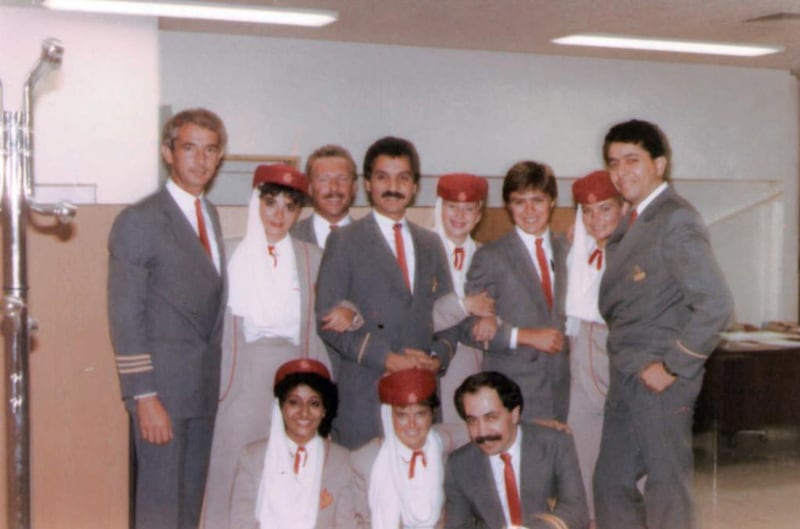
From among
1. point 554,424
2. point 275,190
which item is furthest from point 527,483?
point 275,190

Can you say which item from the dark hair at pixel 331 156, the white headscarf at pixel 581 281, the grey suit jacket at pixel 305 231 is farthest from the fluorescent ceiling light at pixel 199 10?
the white headscarf at pixel 581 281

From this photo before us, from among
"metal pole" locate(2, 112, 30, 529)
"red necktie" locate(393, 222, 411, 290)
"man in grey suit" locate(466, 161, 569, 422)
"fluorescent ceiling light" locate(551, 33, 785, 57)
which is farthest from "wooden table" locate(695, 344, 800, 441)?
"metal pole" locate(2, 112, 30, 529)

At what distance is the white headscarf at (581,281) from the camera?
2764mm

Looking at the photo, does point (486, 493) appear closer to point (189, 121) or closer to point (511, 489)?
point (511, 489)

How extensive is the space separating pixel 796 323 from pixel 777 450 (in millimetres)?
888

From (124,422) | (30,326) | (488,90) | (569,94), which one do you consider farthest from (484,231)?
(30,326)

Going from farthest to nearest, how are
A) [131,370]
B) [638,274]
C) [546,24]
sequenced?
1. [546,24]
2. [638,274]
3. [131,370]

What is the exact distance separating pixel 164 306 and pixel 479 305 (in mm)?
850

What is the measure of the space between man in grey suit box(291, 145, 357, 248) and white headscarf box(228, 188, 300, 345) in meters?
0.29

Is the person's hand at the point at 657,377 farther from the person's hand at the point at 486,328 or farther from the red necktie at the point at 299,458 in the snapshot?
the red necktie at the point at 299,458

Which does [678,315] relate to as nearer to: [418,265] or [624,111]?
[418,265]

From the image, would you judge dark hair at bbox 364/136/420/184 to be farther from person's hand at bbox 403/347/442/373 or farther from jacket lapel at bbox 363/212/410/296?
person's hand at bbox 403/347/442/373

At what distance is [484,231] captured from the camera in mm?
4410

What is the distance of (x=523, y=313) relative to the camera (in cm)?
276
